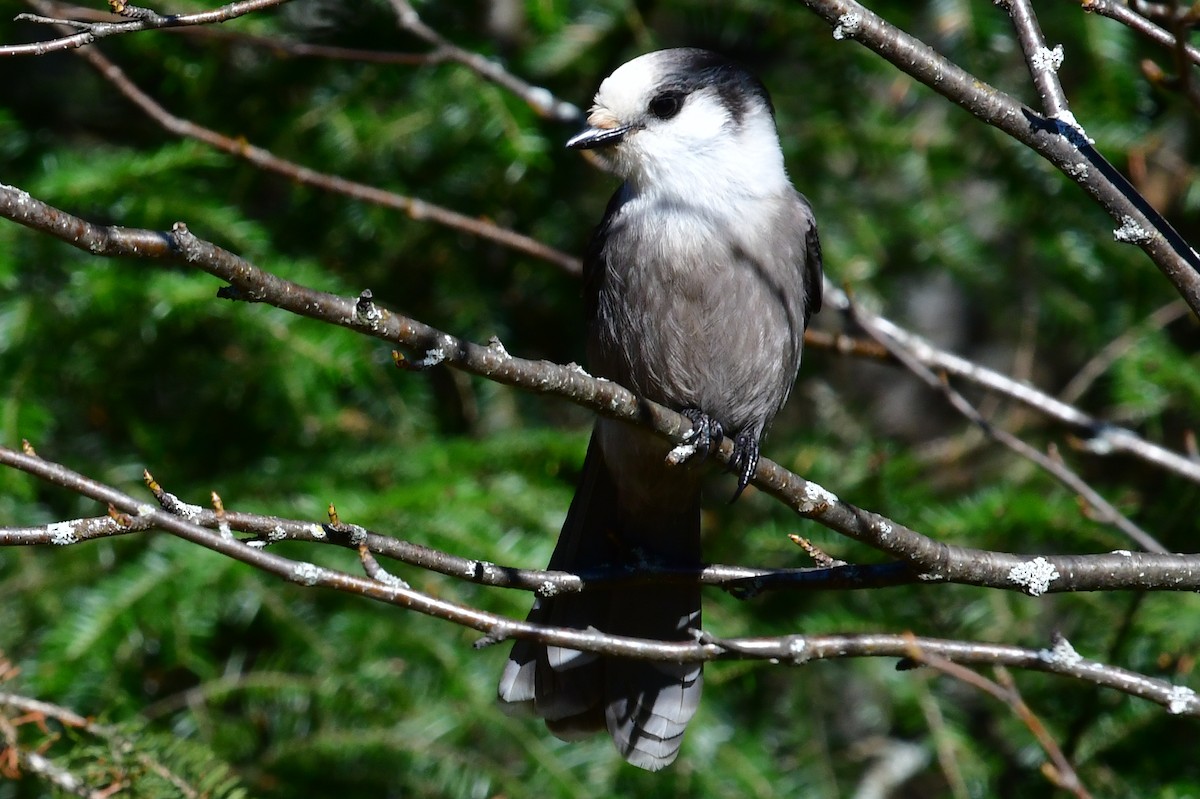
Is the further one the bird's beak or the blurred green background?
the blurred green background

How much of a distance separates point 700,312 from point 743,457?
1.24 feet

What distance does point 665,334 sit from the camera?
2771mm

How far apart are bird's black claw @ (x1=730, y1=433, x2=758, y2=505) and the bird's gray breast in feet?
0.35

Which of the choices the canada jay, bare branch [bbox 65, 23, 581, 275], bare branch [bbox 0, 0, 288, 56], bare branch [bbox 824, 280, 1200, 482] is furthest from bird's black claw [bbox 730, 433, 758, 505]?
bare branch [bbox 0, 0, 288, 56]

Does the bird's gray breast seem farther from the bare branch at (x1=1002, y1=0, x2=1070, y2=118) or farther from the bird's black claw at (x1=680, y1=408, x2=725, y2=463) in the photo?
the bare branch at (x1=1002, y1=0, x2=1070, y2=118)

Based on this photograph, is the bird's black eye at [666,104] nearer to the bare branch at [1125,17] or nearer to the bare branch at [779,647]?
the bare branch at [1125,17]

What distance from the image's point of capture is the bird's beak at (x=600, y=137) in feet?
9.05

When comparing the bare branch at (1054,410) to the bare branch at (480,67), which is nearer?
the bare branch at (1054,410)

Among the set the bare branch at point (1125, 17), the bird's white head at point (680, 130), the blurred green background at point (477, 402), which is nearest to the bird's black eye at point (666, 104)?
the bird's white head at point (680, 130)

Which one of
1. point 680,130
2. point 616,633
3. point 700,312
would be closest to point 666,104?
point 680,130

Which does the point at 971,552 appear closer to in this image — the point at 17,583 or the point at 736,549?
the point at 736,549

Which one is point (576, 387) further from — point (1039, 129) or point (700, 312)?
point (700, 312)

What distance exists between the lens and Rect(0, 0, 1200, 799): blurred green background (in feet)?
10.2

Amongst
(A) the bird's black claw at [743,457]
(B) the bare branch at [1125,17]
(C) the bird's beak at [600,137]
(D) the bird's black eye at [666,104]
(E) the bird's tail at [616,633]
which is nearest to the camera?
(B) the bare branch at [1125,17]
